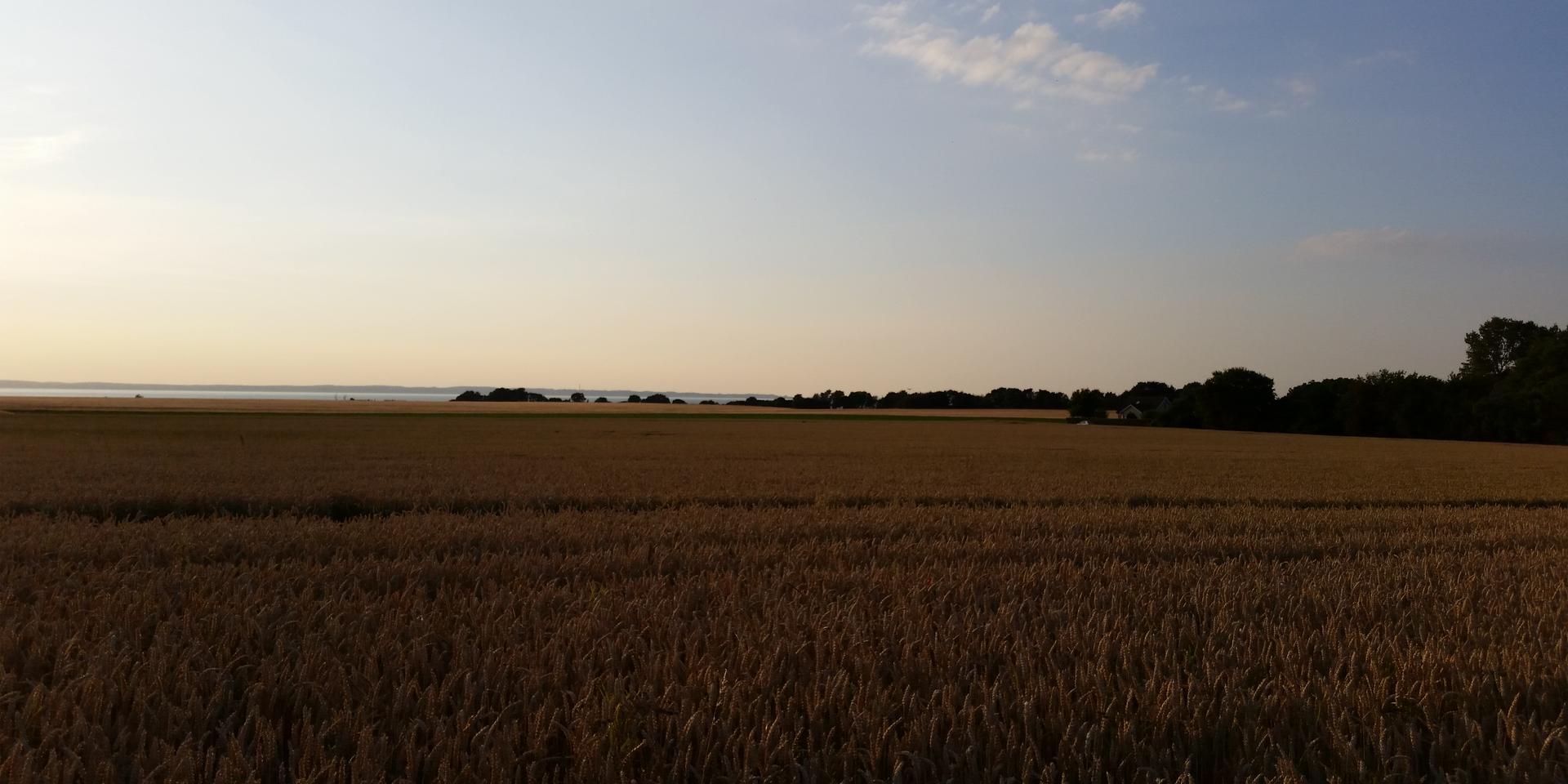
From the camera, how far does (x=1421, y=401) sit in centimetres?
6962

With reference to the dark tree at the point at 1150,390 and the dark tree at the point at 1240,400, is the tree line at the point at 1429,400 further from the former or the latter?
the dark tree at the point at 1150,390

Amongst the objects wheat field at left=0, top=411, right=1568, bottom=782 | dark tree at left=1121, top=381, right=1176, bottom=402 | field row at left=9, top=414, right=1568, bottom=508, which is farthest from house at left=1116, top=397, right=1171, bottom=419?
wheat field at left=0, top=411, right=1568, bottom=782

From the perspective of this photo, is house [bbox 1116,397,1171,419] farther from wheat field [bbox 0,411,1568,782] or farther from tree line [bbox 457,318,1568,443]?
wheat field [bbox 0,411,1568,782]

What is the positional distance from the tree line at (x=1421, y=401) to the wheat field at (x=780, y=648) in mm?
68814

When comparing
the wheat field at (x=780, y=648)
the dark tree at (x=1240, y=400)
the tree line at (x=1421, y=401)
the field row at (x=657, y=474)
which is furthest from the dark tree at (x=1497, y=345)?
the wheat field at (x=780, y=648)

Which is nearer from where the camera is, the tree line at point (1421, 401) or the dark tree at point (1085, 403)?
the tree line at point (1421, 401)

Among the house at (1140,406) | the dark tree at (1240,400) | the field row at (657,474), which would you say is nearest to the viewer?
the field row at (657,474)

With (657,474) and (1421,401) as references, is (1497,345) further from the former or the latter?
(657,474)

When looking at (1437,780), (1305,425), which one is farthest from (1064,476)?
(1305,425)

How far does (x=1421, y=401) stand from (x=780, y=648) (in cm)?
8471

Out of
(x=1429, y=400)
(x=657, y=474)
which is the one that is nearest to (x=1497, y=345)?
(x=1429, y=400)

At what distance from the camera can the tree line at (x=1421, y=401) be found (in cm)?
6262

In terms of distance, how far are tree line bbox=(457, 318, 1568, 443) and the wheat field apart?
2709 inches

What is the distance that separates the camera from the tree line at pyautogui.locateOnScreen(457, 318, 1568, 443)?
205 ft
